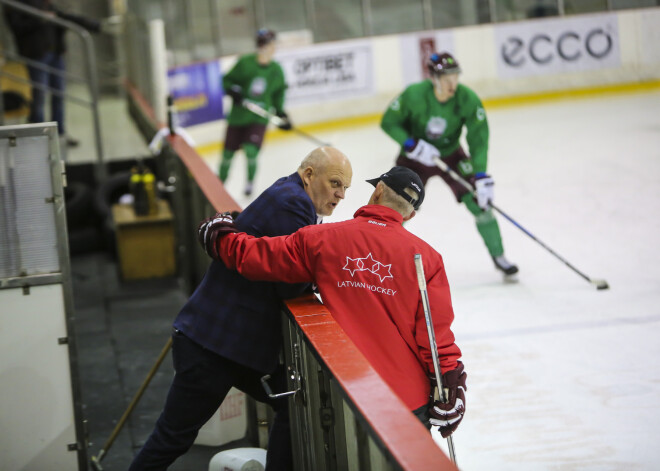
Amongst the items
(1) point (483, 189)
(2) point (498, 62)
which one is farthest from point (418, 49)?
(1) point (483, 189)

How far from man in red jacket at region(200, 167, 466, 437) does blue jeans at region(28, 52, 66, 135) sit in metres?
6.45

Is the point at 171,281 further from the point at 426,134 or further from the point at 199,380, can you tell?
the point at 199,380

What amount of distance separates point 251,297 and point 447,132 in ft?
12.4

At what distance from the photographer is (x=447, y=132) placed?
6574mm

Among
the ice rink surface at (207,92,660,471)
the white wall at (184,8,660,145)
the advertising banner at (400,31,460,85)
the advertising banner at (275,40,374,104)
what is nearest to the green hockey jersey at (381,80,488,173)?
the ice rink surface at (207,92,660,471)

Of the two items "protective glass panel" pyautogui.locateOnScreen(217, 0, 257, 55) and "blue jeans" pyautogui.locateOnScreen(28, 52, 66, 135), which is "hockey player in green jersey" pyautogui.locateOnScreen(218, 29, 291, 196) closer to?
"blue jeans" pyautogui.locateOnScreen(28, 52, 66, 135)

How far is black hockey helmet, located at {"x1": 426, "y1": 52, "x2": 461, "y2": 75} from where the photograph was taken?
20.8ft

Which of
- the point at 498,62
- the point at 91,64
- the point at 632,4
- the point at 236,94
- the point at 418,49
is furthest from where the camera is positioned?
the point at 632,4

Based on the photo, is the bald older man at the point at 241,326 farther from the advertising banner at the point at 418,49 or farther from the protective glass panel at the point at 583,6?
the protective glass panel at the point at 583,6

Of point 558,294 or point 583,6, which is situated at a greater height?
point 583,6

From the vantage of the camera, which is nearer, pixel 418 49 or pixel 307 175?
→ pixel 307 175

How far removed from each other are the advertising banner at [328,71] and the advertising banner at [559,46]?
2.21m

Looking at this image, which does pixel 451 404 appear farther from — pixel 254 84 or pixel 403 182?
pixel 254 84

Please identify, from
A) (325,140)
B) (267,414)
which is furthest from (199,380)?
(325,140)
